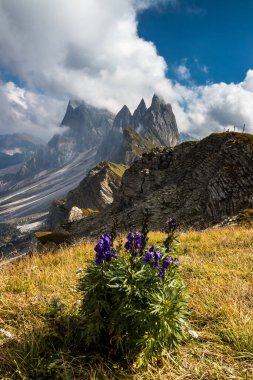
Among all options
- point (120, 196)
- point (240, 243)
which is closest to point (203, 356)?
point (240, 243)

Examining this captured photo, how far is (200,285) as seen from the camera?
650cm

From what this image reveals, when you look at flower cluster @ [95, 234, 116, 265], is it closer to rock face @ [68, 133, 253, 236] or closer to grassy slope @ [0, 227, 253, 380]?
grassy slope @ [0, 227, 253, 380]

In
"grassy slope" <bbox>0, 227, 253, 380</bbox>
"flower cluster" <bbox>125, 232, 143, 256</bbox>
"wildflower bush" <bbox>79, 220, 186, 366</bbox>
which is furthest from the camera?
"flower cluster" <bbox>125, 232, 143, 256</bbox>

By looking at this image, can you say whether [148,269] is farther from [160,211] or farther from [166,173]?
[166,173]

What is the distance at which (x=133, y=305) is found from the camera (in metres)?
3.72

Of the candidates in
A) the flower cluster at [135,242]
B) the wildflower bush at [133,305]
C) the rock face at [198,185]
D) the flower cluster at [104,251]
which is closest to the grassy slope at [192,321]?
the wildflower bush at [133,305]

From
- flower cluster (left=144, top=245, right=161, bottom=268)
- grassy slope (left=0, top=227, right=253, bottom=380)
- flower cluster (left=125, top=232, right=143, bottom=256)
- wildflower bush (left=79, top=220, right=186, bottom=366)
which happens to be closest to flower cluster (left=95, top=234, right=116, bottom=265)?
wildflower bush (left=79, top=220, right=186, bottom=366)

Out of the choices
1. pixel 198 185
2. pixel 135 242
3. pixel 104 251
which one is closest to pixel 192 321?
pixel 135 242

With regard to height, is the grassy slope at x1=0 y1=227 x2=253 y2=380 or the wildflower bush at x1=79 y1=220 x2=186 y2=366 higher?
the wildflower bush at x1=79 y1=220 x2=186 y2=366

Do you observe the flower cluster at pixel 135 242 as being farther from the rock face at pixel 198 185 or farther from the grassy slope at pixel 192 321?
the rock face at pixel 198 185

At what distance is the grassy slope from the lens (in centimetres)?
384

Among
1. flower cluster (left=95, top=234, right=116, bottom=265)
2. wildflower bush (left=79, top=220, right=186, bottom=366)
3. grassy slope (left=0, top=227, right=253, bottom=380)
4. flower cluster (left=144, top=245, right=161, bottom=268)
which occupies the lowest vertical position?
grassy slope (left=0, top=227, right=253, bottom=380)

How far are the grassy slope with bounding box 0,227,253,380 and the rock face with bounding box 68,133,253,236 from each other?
73.5 feet

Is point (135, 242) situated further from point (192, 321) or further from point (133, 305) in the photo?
point (192, 321)
